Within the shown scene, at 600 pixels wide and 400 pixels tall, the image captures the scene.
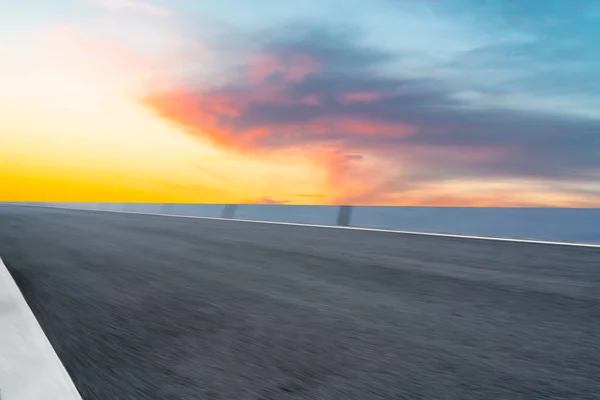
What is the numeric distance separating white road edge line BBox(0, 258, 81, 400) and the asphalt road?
3.2 inches

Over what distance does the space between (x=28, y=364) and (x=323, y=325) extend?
162 centimetres

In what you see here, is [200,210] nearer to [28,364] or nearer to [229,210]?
[229,210]

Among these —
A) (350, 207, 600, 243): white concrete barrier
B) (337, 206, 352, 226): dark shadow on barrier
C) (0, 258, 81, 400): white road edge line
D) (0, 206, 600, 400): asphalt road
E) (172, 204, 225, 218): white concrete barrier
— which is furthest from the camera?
(172, 204, 225, 218): white concrete barrier

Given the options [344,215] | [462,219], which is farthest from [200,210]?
[462,219]

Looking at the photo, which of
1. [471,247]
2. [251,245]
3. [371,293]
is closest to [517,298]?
[371,293]

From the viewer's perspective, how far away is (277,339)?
282cm

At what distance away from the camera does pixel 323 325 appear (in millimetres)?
3123

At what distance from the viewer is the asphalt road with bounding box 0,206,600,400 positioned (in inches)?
85.0

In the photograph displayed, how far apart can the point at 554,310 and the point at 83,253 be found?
6165 millimetres

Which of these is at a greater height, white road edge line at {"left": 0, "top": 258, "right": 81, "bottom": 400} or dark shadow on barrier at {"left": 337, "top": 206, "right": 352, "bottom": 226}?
dark shadow on barrier at {"left": 337, "top": 206, "right": 352, "bottom": 226}

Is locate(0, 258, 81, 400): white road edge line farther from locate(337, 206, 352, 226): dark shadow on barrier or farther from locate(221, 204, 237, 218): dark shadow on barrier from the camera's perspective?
locate(221, 204, 237, 218): dark shadow on barrier

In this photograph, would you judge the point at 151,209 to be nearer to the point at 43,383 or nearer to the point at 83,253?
the point at 83,253

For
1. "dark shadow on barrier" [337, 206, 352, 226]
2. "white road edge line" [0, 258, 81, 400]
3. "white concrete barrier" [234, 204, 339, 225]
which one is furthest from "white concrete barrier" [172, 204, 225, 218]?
"white road edge line" [0, 258, 81, 400]

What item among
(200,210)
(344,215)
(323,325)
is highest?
(344,215)
